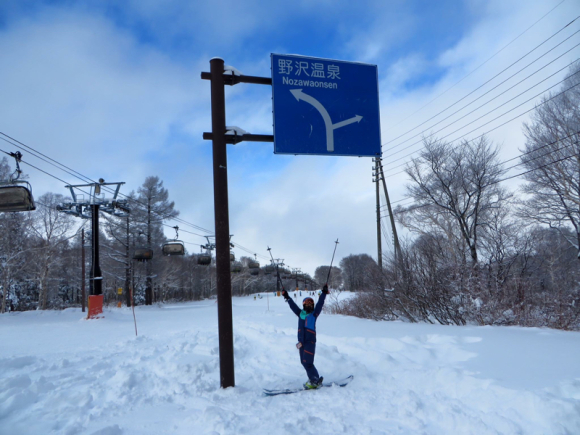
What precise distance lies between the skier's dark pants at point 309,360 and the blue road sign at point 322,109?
10.3 feet

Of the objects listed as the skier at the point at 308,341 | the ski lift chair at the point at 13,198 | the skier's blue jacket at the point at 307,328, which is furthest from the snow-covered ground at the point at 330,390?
the ski lift chair at the point at 13,198

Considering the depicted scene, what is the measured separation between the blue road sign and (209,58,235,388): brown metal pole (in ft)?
2.98

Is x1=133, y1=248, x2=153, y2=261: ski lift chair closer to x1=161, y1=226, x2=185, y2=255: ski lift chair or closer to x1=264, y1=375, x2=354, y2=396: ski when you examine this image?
x1=161, y1=226, x2=185, y2=255: ski lift chair

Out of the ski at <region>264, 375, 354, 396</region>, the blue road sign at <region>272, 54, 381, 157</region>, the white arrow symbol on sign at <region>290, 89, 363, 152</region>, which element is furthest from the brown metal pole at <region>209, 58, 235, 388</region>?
the white arrow symbol on sign at <region>290, 89, 363, 152</region>

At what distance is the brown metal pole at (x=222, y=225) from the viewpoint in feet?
19.2

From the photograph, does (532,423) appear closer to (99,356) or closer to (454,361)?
(454,361)

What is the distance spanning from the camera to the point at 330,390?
5473mm

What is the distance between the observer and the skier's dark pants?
5742 mm

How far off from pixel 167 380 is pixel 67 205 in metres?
A: 19.3

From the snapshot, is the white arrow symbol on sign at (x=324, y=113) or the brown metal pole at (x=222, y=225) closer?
the brown metal pole at (x=222, y=225)

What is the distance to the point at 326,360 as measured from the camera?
7.19 m

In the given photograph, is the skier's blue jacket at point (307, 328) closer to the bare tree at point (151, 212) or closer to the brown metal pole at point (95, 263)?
the brown metal pole at point (95, 263)

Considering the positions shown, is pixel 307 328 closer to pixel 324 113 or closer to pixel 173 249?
pixel 324 113

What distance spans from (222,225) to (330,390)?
2980 millimetres
